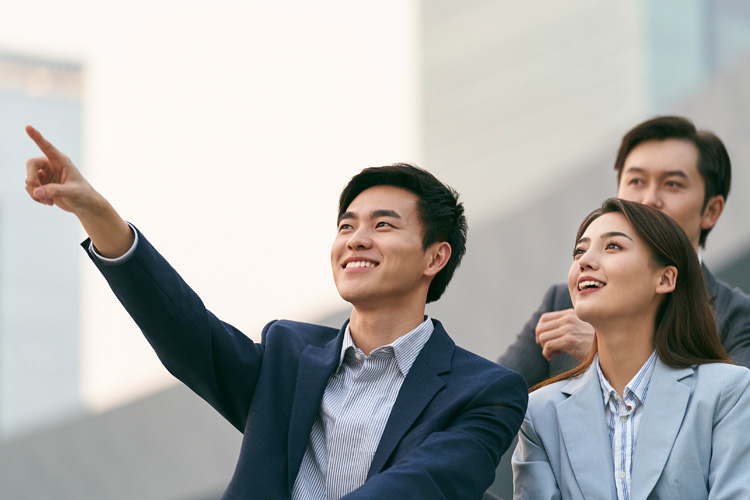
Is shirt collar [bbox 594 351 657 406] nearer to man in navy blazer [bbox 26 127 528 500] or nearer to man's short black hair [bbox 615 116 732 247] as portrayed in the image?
man in navy blazer [bbox 26 127 528 500]

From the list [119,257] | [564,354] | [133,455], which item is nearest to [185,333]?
[119,257]

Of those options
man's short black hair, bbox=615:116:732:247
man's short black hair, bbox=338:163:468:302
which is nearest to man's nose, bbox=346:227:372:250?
man's short black hair, bbox=338:163:468:302

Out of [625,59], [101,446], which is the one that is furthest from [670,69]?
[101,446]

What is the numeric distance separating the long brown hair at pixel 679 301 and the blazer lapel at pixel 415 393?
0.72 metres

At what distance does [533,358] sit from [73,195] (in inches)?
84.4

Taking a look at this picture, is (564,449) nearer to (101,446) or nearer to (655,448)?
(655,448)

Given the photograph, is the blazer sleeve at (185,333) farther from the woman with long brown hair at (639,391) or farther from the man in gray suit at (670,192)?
the man in gray suit at (670,192)

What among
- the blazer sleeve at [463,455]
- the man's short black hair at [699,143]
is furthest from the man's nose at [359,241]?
the man's short black hair at [699,143]

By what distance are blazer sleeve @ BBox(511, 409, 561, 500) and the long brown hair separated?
0.50 metres

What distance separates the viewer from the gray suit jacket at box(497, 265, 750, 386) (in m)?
3.93

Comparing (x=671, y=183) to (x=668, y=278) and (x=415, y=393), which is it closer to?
(x=668, y=278)

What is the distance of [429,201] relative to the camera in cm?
357

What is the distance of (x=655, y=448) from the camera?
3.13 m

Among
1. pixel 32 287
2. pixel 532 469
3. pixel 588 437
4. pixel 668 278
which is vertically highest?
pixel 668 278
